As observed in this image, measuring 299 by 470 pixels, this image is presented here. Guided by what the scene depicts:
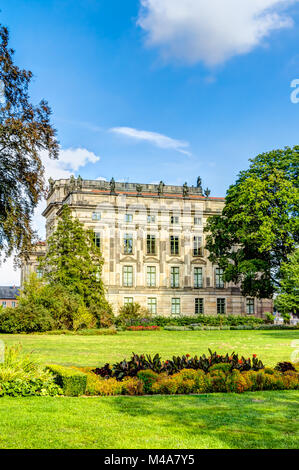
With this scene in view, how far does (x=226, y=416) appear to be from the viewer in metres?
9.30

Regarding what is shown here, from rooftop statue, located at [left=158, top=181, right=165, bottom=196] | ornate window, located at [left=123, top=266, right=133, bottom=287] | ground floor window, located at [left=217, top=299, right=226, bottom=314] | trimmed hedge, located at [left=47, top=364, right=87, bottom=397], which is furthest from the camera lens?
rooftop statue, located at [left=158, top=181, right=165, bottom=196]

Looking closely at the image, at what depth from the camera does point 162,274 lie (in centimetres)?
5791

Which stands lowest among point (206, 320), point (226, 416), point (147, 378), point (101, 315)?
point (206, 320)

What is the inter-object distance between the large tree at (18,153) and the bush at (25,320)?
16123mm

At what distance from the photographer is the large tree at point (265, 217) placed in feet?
135

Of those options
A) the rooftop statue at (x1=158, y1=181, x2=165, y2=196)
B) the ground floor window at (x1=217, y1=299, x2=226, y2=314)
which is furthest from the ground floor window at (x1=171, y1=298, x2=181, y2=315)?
the rooftop statue at (x1=158, y1=181, x2=165, y2=196)

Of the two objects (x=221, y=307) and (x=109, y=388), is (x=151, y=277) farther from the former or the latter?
(x=109, y=388)

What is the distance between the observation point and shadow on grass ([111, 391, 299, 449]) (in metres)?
7.80

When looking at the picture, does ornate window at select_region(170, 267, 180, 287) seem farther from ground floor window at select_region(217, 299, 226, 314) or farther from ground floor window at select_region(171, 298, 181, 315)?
ground floor window at select_region(217, 299, 226, 314)

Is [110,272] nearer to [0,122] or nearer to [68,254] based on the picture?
[68,254]

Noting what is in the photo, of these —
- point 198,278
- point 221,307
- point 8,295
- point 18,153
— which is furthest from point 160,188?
point 8,295

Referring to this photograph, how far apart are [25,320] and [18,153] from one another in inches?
716

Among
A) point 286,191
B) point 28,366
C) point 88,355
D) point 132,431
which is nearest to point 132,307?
point 286,191

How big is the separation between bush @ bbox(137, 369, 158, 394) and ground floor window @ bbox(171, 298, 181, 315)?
4581cm
